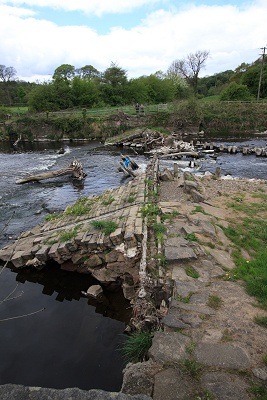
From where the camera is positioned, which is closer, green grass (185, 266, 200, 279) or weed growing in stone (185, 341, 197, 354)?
weed growing in stone (185, 341, 197, 354)

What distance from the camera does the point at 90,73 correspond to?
235ft

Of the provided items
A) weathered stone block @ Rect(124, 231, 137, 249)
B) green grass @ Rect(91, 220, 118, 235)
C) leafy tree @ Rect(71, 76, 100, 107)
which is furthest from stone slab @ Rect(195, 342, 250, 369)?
leafy tree @ Rect(71, 76, 100, 107)

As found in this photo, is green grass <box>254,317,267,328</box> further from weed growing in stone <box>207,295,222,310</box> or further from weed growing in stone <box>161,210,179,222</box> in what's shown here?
weed growing in stone <box>161,210,179,222</box>

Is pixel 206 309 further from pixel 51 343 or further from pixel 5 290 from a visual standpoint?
pixel 5 290

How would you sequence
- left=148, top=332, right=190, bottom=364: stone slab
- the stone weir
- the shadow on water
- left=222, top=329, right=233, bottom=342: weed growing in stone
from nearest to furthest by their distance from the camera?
left=148, top=332, right=190, bottom=364: stone slab
left=222, top=329, right=233, bottom=342: weed growing in stone
the shadow on water
the stone weir

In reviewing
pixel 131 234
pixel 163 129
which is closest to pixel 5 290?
pixel 131 234

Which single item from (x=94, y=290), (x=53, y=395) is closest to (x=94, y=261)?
(x=94, y=290)

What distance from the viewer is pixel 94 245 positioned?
28.3 feet

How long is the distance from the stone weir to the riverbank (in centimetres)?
10

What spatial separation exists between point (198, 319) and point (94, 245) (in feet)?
14.5

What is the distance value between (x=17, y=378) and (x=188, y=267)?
176 inches

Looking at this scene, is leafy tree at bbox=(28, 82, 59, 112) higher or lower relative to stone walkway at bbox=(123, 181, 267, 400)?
higher

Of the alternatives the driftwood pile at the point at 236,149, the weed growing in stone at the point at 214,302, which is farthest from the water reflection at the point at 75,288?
the driftwood pile at the point at 236,149

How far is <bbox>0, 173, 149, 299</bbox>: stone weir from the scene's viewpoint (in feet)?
26.7
